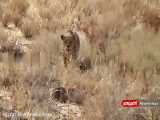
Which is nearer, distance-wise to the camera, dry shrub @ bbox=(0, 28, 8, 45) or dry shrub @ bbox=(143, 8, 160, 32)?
dry shrub @ bbox=(0, 28, 8, 45)

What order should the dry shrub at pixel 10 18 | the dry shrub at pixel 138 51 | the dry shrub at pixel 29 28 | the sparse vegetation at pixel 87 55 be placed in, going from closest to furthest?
1. the sparse vegetation at pixel 87 55
2. the dry shrub at pixel 138 51
3. the dry shrub at pixel 29 28
4. the dry shrub at pixel 10 18

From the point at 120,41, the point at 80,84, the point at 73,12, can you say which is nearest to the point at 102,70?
the point at 80,84

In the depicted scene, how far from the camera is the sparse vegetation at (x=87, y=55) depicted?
633cm

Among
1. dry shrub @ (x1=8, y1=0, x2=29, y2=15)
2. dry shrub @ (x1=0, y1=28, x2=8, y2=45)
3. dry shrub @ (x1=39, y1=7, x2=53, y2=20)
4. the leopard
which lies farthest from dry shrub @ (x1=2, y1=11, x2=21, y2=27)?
the leopard

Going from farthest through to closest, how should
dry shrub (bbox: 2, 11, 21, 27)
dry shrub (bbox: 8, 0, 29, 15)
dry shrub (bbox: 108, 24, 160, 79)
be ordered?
dry shrub (bbox: 8, 0, 29, 15), dry shrub (bbox: 2, 11, 21, 27), dry shrub (bbox: 108, 24, 160, 79)

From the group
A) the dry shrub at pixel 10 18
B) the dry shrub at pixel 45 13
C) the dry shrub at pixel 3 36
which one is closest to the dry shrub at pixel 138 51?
the dry shrub at pixel 45 13

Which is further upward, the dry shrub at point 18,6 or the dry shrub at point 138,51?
the dry shrub at point 18,6

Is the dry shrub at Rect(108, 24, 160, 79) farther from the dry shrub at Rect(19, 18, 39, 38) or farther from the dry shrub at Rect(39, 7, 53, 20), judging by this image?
the dry shrub at Rect(39, 7, 53, 20)

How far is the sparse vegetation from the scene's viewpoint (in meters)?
6.33

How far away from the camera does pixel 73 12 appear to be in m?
9.32

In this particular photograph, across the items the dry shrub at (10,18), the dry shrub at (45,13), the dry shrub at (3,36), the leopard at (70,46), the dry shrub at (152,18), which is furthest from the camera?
the dry shrub at (45,13)

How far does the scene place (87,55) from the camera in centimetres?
773

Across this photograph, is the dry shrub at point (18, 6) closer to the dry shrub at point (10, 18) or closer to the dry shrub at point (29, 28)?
the dry shrub at point (10, 18)

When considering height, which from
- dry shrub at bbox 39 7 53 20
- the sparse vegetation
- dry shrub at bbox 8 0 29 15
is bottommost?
the sparse vegetation
